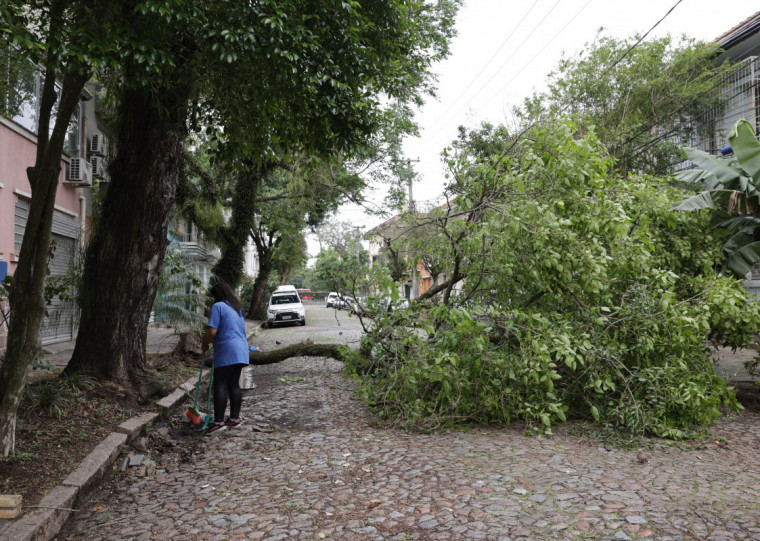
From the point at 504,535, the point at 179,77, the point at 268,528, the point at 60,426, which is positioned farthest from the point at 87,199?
the point at 504,535

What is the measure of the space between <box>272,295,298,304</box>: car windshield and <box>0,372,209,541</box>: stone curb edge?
67.1 ft

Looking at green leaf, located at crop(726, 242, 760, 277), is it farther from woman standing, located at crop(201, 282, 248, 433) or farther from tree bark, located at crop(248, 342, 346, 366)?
woman standing, located at crop(201, 282, 248, 433)

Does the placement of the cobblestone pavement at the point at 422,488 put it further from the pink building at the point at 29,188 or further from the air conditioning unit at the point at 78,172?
the air conditioning unit at the point at 78,172

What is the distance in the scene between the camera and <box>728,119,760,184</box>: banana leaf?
7508mm

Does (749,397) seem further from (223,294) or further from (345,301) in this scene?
(223,294)

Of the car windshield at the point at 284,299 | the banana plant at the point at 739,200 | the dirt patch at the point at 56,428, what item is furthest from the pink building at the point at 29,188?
the car windshield at the point at 284,299

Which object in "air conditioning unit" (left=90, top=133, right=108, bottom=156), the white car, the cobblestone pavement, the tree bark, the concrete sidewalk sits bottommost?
the cobblestone pavement

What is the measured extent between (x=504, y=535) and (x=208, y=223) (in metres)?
12.0

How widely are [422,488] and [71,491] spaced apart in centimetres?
260

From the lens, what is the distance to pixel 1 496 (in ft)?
11.7

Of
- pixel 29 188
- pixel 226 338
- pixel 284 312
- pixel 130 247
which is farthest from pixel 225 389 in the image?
pixel 284 312

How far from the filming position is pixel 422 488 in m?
4.29

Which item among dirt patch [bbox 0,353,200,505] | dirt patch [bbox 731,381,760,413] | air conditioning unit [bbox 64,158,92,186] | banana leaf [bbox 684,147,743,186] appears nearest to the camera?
dirt patch [bbox 0,353,200,505]

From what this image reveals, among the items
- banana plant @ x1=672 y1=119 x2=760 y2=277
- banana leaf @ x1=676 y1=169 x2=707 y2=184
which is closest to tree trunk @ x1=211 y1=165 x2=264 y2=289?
banana leaf @ x1=676 y1=169 x2=707 y2=184
